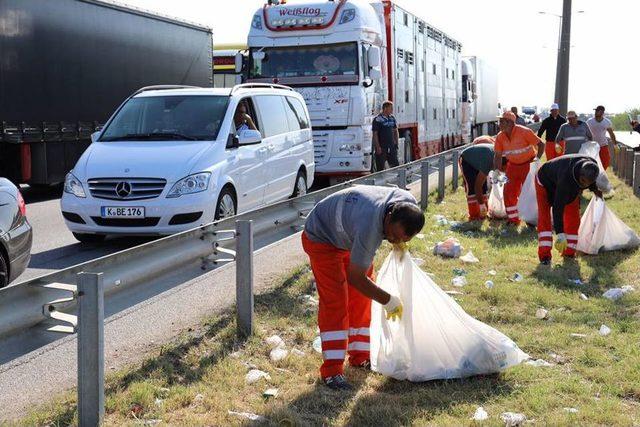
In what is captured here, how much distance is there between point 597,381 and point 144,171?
18.3 ft

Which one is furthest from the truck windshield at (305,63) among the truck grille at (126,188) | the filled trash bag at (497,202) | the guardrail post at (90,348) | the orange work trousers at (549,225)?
the guardrail post at (90,348)

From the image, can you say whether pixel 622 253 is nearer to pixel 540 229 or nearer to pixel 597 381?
pixel 540 229

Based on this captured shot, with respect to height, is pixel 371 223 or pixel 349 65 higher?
pixel 349 65

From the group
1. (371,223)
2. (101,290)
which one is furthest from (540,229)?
(101,290)

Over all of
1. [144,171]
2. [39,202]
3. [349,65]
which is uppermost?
[349,65]

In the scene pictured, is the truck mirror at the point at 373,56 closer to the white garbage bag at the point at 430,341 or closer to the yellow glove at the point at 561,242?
the yellow glove at the point at 561,242

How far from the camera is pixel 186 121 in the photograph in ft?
34.1

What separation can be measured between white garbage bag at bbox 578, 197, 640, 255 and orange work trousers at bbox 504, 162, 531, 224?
1972mm

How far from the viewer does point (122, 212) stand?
9.38 metres

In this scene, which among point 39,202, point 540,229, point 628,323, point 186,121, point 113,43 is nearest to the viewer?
point 628,323

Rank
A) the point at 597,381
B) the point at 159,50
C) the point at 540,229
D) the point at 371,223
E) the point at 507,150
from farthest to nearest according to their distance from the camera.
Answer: the point at 159,50 → the point at 507,150 → the point at 540,229 → the point at 597,381 → the point at 371,223

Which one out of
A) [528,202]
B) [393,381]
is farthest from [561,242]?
[393,381]

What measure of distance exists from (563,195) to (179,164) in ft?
12.9

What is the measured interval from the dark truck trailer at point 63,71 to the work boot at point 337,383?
11.1 metres
